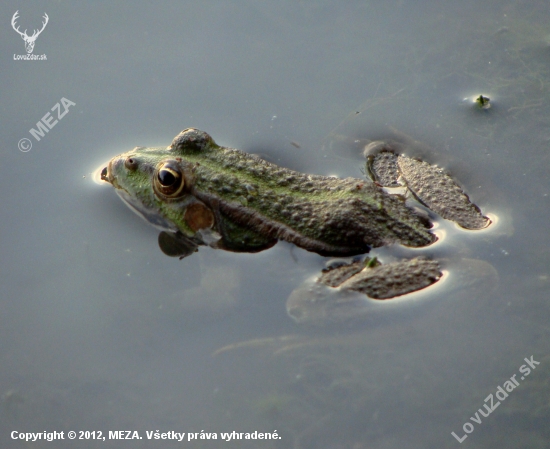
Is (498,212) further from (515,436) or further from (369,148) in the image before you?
(515,436)

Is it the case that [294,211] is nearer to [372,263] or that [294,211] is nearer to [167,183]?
[372,263]

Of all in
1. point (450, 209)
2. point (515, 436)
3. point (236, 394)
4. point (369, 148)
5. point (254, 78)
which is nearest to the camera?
point (515, 436)

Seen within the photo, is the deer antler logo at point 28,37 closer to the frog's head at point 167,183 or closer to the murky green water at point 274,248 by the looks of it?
the murky green water at point 274,248

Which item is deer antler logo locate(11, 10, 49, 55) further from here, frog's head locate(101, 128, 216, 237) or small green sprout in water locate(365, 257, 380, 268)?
small green sprout in water locate(365, 257, 380, 268)

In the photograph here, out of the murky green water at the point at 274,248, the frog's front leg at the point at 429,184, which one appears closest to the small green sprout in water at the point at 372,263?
the murky green water at the point at 274,248

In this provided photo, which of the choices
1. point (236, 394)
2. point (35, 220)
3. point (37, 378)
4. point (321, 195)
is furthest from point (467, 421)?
point (35, 220)
